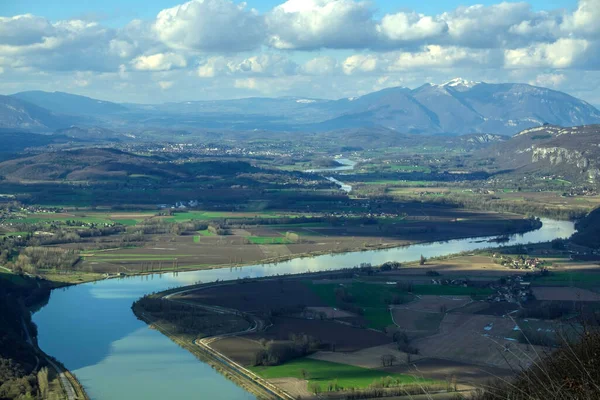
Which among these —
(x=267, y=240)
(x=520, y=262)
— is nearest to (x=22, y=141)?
(x=267, y=240)

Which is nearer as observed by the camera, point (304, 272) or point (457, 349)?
point (457, 349)

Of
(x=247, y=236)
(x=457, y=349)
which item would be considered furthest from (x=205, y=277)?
(x=457, y=349)

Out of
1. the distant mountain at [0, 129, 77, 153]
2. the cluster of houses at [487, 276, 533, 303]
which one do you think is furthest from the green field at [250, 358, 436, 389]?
the distant mountain at [0, 129, 77, 153]

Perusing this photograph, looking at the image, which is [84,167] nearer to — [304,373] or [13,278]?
[13,278]

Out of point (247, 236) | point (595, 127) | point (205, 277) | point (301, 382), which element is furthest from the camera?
point (595, 127)

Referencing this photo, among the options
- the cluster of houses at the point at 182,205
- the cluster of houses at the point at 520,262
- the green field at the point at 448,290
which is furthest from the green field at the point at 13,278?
the cluster of houses at the point at 182,205

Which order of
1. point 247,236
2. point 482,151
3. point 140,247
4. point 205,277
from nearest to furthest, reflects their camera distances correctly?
point 205,277, point 140,247, point 247,236, point 482,151

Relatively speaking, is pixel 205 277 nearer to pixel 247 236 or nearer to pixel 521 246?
pixel 247 236
